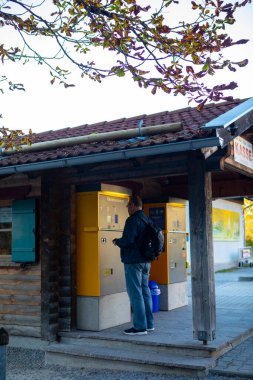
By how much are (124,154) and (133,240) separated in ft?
4.31

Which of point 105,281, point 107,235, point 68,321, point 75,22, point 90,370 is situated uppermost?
point 75,22

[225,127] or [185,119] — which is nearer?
[225,127]

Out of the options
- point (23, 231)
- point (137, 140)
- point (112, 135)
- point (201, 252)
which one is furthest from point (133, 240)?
point (23, 231)

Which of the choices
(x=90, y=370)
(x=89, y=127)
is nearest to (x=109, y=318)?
(x=90, y=370)

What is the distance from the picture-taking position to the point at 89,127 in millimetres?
9820

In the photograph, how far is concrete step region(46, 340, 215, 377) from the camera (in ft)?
18.8

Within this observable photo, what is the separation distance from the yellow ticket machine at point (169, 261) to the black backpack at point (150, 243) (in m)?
2.32

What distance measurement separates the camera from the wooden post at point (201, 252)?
19.8 ft

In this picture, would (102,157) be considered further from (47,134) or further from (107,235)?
(47,134)

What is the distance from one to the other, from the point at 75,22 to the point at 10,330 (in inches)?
183

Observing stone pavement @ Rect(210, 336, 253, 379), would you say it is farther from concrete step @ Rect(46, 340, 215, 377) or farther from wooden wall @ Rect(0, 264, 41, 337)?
wooden wall @ Rect(0, 264, 41, 337)

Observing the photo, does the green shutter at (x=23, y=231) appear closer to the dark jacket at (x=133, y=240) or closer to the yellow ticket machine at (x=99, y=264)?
the yellow ticket machine at (x=99, y=264)

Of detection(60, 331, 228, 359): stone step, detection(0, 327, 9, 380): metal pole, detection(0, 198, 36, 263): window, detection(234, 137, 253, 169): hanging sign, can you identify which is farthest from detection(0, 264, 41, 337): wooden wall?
detection(0, 327, 9, 380): metal pole

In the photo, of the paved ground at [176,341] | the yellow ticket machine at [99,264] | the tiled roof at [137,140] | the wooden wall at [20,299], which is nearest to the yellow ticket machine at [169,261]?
the paved ground at [176,341]
